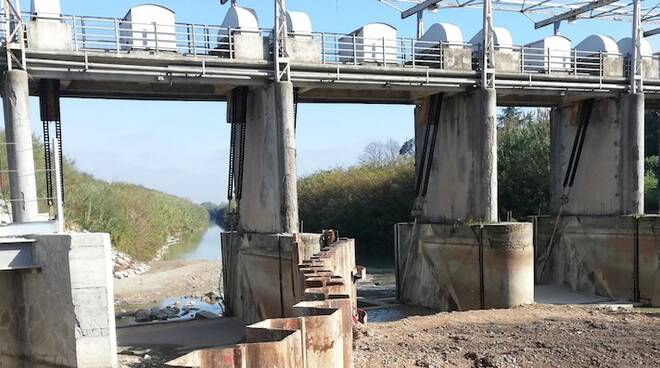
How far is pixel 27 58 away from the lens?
46.3 feet

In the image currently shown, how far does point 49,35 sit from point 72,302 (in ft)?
24.1

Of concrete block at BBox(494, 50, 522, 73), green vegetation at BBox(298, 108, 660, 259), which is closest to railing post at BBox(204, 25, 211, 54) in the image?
concrete block at BBox(494, 50, 522, 73)

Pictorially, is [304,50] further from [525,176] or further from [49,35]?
[525,176]

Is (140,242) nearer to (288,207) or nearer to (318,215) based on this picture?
(318,215)

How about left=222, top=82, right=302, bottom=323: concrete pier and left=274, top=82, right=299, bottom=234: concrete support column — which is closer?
left=222, top=82, right=302, bottom=323: concrete pier

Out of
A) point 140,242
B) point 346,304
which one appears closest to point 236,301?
point 346,304

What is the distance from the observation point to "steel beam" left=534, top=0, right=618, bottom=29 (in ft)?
77.7

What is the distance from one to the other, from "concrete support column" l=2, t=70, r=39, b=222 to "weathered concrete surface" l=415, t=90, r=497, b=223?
13.4 meters

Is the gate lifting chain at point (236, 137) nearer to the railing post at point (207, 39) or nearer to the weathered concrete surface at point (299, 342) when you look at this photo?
the railing post at point (207, 39)

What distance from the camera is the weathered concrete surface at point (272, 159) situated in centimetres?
1666

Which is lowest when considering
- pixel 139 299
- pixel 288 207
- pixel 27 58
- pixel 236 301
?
pixel 139 299

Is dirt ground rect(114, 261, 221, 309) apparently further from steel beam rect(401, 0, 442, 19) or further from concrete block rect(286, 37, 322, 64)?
steel beam rect(401, 0, 442, 19)

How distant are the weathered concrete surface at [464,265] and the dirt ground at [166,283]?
1165 cm

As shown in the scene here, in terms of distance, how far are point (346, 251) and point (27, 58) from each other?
9404 mm
